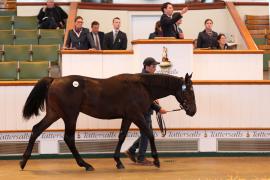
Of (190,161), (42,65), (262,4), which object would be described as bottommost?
(190,161)

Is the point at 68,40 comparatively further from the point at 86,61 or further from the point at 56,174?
the point at 56,174

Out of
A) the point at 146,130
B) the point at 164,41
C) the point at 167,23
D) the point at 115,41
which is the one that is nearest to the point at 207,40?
the point at 167,23

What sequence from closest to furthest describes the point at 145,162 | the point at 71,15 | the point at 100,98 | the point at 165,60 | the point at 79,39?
the point at 100,98, the point at 145,162, the point at 165,60, the point at 79,39, the point at 71,15

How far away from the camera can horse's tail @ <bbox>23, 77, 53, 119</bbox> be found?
12.1 meters

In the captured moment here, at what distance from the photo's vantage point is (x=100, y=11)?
19.4m

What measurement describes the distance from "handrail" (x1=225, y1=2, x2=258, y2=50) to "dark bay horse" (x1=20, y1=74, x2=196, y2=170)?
343cm

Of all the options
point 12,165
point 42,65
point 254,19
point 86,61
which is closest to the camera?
point 12,165

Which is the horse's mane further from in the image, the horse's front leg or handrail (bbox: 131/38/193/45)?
handrail (bbox: 131/38/193/45)

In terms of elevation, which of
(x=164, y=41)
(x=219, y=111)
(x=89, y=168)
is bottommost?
(x=89, y=168)

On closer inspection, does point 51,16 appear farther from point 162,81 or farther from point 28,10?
point 162,81

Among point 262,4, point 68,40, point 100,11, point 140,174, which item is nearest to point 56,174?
point 140,174

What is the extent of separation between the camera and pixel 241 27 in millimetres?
17328

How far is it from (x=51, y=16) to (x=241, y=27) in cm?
416

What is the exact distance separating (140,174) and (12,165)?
7.57 feet
